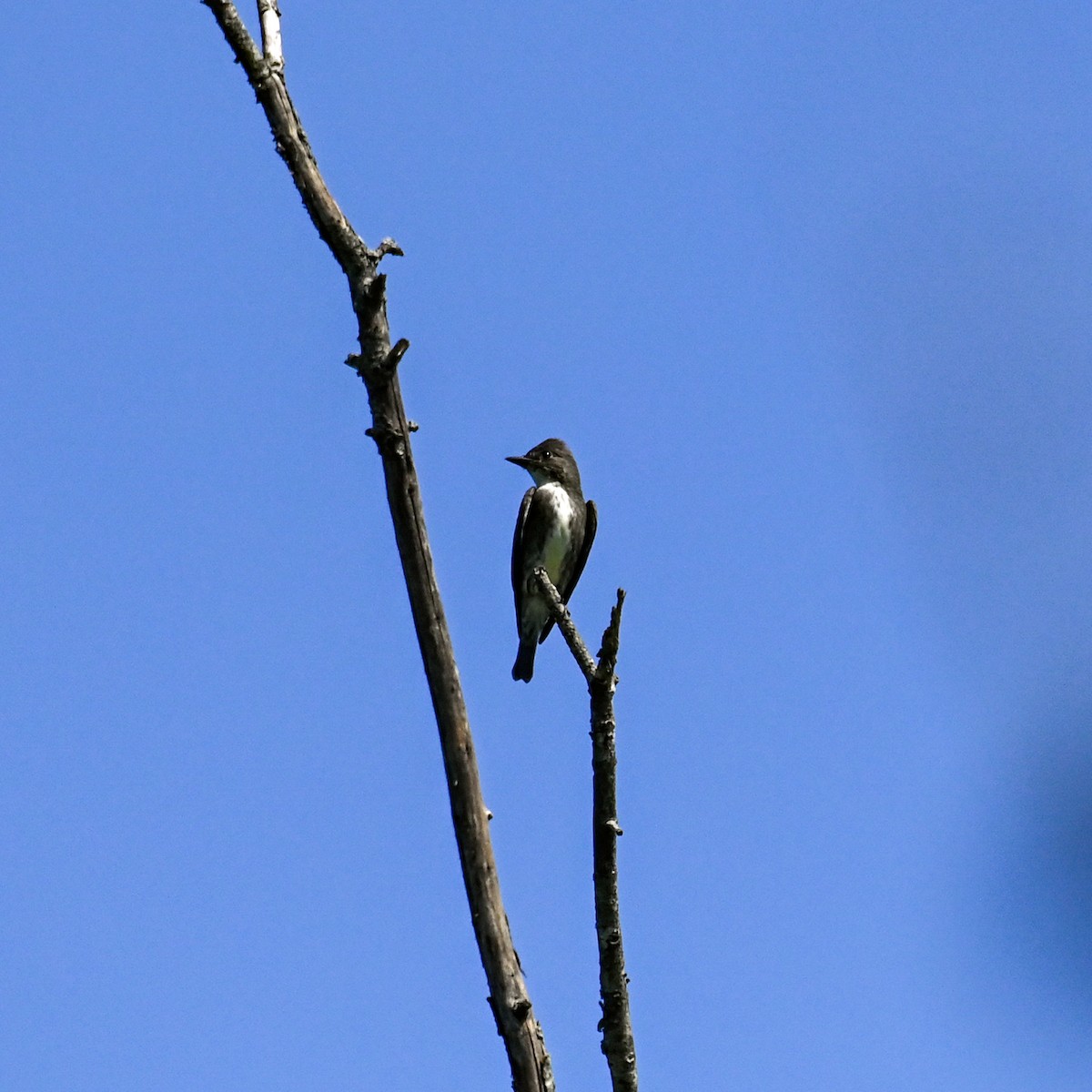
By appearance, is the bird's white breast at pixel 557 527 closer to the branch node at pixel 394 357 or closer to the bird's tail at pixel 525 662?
the bird's tail at pixel 525 662

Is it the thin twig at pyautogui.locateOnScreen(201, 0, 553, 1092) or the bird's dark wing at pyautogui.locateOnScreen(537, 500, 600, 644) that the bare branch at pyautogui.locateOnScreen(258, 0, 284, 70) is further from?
the bird's dark wing at pyautogui.locateOnScreen(537, 500, 600, 644)

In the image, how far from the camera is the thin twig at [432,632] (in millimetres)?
3473

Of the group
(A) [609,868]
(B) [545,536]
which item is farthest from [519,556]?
(A) [609,868]

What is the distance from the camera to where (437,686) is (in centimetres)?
355

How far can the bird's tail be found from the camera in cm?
1175

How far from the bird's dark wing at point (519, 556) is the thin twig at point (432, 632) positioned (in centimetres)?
798

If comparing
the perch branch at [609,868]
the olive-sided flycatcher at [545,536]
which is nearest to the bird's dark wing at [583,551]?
the olive-sided flycatcher at [545,536]

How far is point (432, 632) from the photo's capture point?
355 centimetres

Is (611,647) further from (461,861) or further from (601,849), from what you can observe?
(461,861)

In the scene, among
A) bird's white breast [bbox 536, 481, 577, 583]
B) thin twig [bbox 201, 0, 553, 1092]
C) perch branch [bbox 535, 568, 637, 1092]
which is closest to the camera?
thin twig [bbox 201, 0, 553, 1092]

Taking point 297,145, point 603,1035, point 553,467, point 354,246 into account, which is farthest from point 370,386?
point 553,467

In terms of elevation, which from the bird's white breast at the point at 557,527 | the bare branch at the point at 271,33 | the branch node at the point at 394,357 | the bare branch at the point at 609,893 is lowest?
the bare branch at the point at 609,893

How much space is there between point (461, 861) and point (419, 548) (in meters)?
0.84

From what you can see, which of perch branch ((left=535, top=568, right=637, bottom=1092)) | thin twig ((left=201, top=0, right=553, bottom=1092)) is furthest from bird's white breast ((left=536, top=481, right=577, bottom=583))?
thin twig ((left=201, top=0, right=553, bottom=1092))
